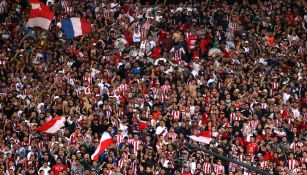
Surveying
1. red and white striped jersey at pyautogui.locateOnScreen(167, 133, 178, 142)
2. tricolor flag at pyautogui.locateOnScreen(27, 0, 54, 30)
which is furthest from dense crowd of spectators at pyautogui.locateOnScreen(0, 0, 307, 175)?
tricolor flag at pyautogui.locateOnScreen(27, 0, 54, 30)

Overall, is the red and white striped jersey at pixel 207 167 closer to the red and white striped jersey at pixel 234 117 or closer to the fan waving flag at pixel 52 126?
the red and white striped jersey at pixel 234 117

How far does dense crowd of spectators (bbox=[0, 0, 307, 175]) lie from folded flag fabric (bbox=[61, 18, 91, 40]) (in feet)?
3.21

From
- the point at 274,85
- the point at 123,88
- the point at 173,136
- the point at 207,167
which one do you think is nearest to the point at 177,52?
the point at 123,88

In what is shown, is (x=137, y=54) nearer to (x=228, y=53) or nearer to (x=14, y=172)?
(x=228, y=53)

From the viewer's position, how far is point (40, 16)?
118 feet

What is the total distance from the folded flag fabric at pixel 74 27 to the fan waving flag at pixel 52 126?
4823 millimetres

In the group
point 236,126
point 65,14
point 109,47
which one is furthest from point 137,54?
point 236,126

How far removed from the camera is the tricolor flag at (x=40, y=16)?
35.9m

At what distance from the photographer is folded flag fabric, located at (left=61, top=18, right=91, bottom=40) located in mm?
36312

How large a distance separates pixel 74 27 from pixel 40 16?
51.4 inches

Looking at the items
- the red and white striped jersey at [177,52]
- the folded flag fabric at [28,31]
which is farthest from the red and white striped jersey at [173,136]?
the folded flag fabric at [28,31]

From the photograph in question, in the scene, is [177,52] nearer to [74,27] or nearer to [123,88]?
[123,88]

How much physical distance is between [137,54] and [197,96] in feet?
13.5

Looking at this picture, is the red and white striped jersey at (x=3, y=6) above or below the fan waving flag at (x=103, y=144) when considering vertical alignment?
above
